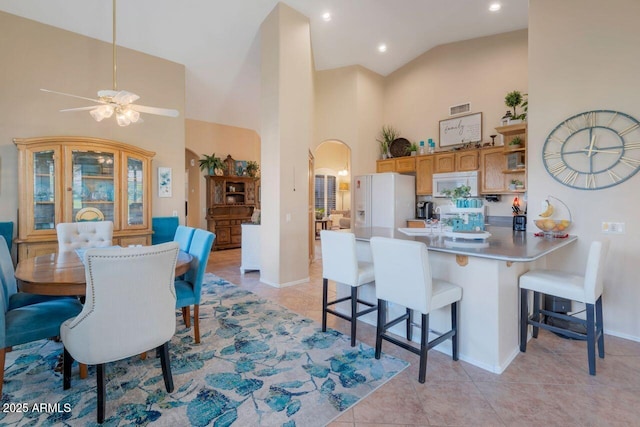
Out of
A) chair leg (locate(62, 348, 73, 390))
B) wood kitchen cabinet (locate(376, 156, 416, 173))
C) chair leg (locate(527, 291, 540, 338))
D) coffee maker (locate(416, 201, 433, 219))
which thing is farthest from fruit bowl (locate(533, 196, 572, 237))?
chair leg (locate(62, 348, 73, 390))

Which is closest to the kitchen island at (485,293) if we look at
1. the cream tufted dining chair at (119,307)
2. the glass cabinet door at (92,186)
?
the cream tufted dining chair at (119,307)

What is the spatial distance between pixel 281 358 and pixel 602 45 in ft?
13.8

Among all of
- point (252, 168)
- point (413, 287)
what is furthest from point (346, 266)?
point (252, 168)

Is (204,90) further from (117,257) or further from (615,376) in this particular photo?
(615,376)

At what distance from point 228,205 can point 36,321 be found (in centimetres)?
619

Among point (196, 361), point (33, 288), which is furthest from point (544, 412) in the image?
point (33, 288)

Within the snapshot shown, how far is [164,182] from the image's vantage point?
16.7 ft

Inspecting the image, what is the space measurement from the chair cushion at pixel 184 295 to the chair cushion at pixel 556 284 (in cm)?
286

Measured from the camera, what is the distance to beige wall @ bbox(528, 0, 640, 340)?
273 cm

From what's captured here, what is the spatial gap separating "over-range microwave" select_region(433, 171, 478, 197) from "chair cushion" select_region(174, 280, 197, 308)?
425 centimetres

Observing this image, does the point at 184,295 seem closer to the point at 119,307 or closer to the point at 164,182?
the point at 119,307

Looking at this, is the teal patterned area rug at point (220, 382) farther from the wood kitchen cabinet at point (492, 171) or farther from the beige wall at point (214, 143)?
the beige wall at point (214, 143)

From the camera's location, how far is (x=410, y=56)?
639 centimetres

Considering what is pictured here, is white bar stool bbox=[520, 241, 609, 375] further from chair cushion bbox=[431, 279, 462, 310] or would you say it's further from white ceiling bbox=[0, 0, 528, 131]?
white ceiling bbox=[0, 0, 528, 131]
